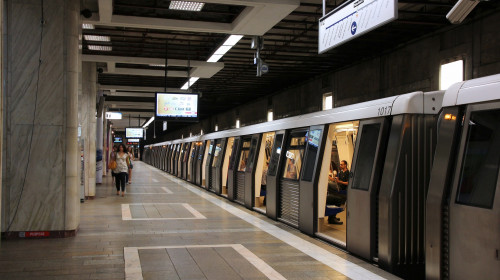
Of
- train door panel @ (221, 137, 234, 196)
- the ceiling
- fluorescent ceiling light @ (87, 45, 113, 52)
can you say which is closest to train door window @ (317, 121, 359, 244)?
the ceiling

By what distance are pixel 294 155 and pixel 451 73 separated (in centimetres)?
445

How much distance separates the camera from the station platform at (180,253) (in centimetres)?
541

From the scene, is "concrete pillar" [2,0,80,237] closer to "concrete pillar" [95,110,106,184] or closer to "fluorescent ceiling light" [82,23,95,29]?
"fluorescent ceiling light" [82,23,95,29]

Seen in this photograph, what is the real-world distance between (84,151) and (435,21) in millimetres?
8776

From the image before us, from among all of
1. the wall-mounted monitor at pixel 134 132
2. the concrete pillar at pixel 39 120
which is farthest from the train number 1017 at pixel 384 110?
the wall-mounted monitor at pixel 134 132

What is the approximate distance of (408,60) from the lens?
41.6 ft

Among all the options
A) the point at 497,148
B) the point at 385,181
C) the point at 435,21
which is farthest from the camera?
the point at 435,21

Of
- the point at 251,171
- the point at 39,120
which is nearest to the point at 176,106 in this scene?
the point at 251,171

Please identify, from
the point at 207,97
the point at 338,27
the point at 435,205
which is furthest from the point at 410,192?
the point at 207,97

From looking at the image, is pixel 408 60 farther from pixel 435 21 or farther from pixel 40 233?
pixel 40 233

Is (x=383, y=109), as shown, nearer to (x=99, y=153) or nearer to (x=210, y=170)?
(x=210, y=170)

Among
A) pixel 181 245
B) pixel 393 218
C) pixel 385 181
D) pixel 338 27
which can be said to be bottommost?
pixel 181 245

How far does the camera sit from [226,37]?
37.3 feet

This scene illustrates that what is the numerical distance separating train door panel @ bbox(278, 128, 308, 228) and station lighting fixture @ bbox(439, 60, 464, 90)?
3.83 meters
